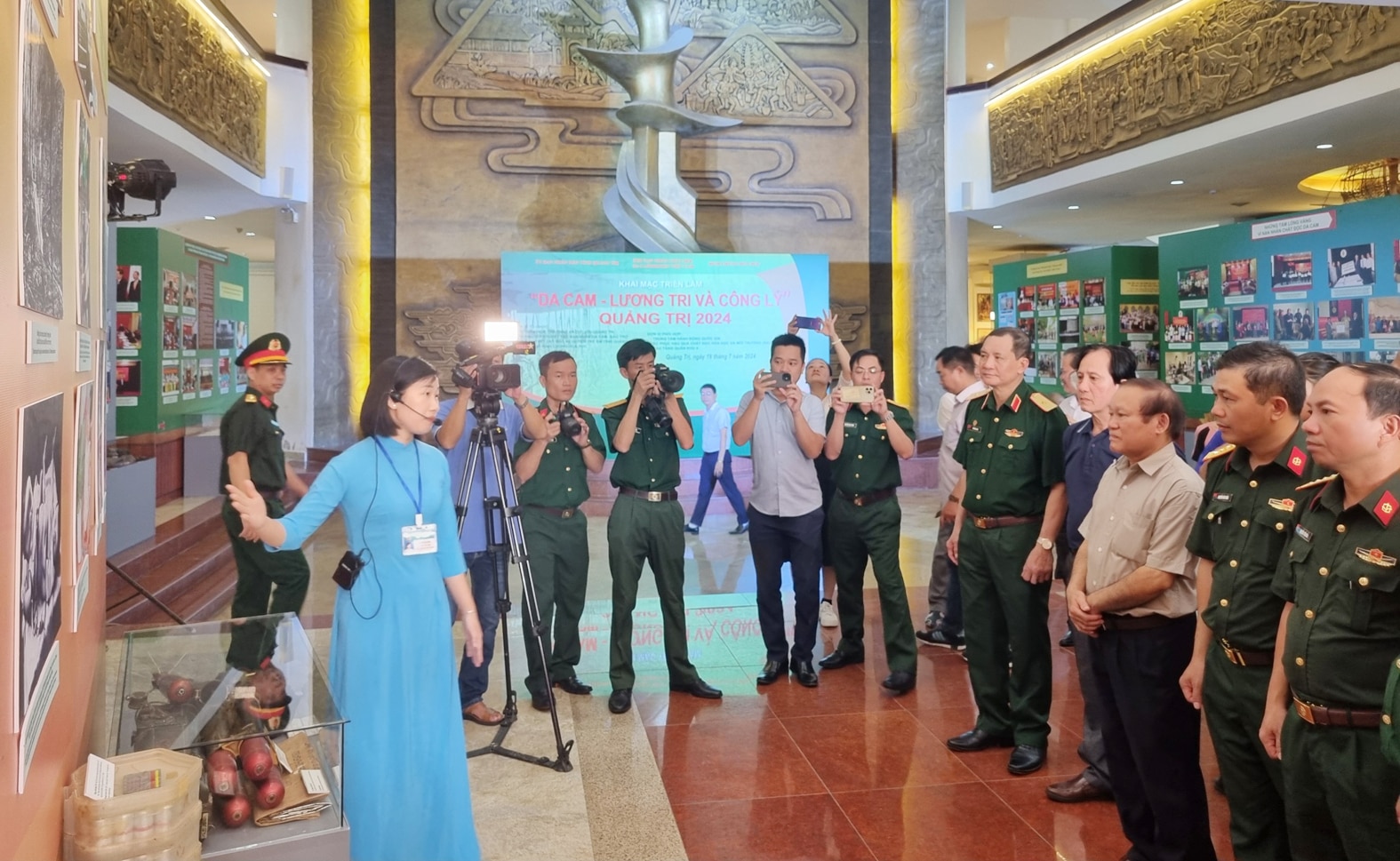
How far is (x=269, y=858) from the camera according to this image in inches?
73.2

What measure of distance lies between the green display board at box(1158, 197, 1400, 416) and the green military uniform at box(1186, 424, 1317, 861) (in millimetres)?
4691

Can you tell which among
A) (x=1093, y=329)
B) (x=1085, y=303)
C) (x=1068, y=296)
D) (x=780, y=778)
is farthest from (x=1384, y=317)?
(x=780, y=778)

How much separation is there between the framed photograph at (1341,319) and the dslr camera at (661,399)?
482 cm

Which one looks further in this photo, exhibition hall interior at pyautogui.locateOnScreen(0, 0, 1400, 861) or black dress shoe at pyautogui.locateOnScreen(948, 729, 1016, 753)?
black dress shoe at pyautogui.locateOnScreen(948, 729, 1016, 753)

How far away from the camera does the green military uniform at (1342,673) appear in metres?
1.74

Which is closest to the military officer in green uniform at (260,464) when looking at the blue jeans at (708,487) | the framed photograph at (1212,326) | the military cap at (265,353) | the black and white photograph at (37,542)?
the military cap at (265,353)

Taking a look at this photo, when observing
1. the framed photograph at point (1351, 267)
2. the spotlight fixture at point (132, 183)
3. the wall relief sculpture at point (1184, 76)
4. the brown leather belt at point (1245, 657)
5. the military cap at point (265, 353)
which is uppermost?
the wall relief sculpture at point (1184, 76)

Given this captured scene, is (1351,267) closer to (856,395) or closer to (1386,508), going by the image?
(856,395)

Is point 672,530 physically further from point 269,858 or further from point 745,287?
point 745,287

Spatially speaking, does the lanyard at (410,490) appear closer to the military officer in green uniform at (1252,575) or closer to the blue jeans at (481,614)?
the blue jeans at (481,614)

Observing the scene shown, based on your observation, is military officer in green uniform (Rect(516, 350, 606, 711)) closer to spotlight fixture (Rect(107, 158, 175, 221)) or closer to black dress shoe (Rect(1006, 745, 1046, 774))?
black dress shoe (Rect(1006, 745, 1046, 774))

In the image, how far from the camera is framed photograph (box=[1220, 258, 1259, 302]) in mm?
6996

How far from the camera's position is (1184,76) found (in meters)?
7.98

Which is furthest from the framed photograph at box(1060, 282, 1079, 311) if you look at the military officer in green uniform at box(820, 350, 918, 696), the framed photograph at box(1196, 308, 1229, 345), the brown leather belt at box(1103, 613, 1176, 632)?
the brown leather belt at box(1103, 613, 1176, 632)
